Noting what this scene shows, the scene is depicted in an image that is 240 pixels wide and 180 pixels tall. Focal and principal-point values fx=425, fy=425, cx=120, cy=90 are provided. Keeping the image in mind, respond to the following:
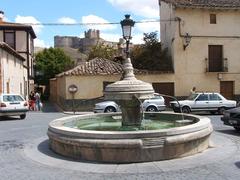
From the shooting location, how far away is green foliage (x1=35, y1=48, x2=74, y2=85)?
53969 millimetres

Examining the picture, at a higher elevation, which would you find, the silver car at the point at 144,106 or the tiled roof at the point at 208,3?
the tiled roof at the point at 208,3

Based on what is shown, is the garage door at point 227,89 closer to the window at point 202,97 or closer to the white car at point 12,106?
the window at point 202,97

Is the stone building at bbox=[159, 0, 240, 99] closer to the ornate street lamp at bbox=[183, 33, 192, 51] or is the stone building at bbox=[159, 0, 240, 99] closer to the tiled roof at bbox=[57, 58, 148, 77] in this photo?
the ornate street lamp at bbox=[183, 33, 192, 51]

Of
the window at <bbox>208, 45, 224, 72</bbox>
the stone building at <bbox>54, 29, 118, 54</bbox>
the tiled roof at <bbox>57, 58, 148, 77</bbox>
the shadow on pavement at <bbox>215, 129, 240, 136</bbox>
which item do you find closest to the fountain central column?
the shadow on pavement at <bbox>215, 129, 240, 136</bbox>

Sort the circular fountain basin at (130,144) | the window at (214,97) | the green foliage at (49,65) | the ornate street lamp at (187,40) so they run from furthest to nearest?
the green foliage at (49,65) < the ornate street lamp at (187,40) < the window at (214,97) < the circular fountain basin at (130,144)

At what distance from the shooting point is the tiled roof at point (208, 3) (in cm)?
2953

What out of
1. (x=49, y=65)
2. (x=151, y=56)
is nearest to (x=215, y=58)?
(x=151, y=56)

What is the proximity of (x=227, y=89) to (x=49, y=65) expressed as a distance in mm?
29003

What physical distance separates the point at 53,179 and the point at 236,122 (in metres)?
8.31

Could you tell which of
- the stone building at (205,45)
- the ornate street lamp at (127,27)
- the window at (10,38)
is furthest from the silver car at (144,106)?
the window at (10,38)

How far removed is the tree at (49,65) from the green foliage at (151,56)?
735 inches

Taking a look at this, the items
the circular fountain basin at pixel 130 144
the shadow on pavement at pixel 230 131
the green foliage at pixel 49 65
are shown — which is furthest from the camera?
the green foliage at pixel 49 65

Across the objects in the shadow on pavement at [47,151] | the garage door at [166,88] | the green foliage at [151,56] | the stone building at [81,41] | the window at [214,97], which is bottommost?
the shadow on pavement at [47,151]

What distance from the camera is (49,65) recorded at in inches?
2133
